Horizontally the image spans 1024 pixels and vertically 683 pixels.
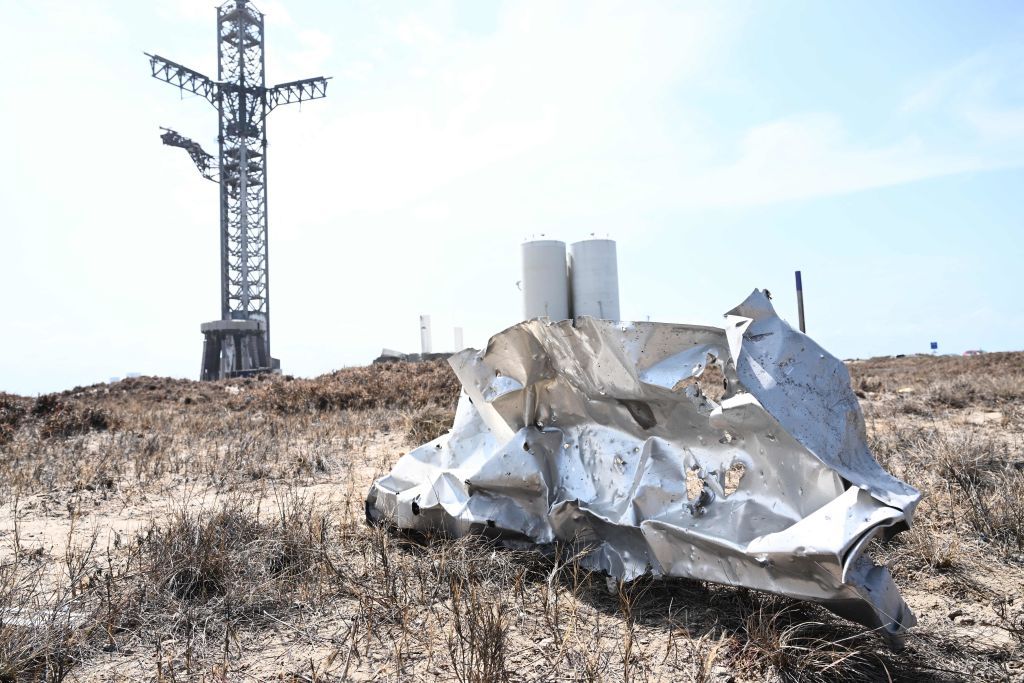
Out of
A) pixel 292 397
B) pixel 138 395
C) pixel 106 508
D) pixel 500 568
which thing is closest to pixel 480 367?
pixel 500 568

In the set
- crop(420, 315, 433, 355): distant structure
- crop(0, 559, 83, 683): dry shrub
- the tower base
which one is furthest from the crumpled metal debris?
the tower base

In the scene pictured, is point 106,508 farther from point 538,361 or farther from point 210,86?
point 210,86

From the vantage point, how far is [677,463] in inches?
116

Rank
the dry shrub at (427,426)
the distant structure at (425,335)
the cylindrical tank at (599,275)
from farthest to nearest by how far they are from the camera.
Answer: the distant structure at (425,335) < the dry shrub at (427,426) < the cylindrical tank at (599,275)

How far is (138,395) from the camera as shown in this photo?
1462 centimetres

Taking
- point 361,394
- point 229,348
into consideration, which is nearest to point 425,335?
point 361,394

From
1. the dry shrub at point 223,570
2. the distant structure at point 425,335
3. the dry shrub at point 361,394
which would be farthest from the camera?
the distant structure at point 425,335

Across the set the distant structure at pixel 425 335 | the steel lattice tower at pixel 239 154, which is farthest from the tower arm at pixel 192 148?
the distant structure at pixel 425 335

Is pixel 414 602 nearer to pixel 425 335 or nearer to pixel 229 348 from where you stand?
pixel 425 335

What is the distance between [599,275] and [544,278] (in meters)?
0.40

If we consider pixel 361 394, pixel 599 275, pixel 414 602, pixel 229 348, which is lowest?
pixel 414 602

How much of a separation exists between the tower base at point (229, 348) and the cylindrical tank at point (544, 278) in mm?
25901

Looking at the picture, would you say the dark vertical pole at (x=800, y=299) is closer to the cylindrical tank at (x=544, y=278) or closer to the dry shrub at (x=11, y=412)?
the cylindrical tank at (x=544, y=278)

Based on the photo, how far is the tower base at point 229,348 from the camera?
28359 millimetres
